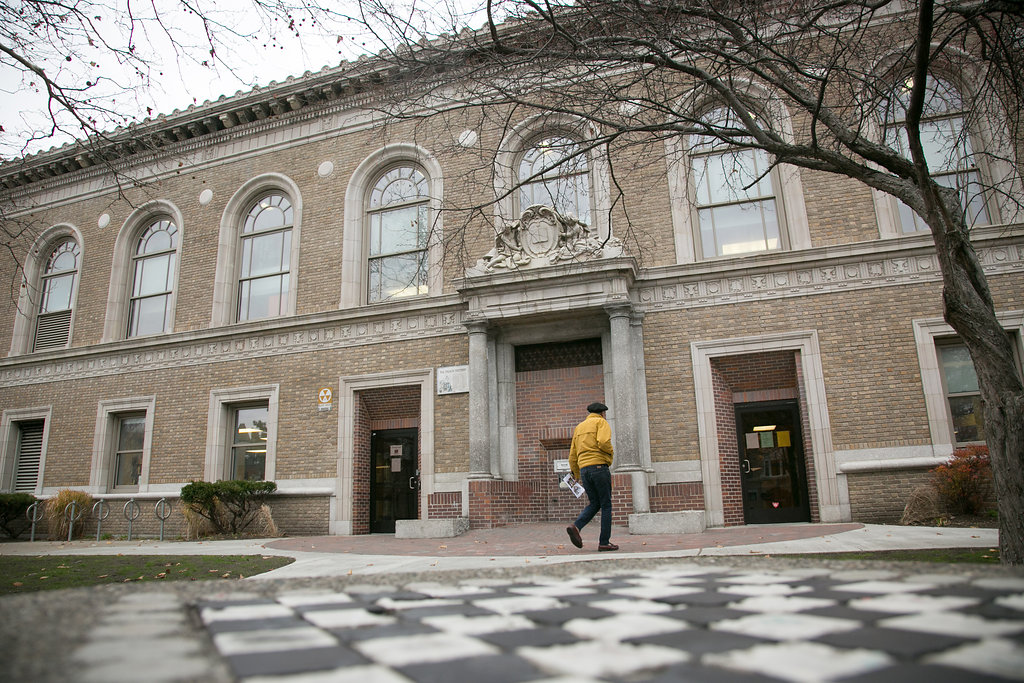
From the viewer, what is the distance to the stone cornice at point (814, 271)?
11.9m

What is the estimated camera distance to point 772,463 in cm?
1289

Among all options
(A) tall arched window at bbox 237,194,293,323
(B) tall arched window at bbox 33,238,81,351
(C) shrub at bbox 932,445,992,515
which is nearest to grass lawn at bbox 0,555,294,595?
(A) tall arched window at bbox 237,194,293,323

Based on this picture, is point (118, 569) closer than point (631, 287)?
Yes

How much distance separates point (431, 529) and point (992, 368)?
9063 millimetres

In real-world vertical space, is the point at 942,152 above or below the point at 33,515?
above

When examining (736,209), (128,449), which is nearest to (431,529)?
(736,209)

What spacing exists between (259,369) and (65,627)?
15.1 meters

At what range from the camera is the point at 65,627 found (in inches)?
80.7

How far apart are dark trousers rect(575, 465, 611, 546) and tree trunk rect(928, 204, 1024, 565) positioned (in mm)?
4025

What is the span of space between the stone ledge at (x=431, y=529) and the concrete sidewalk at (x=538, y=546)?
9.1 inches

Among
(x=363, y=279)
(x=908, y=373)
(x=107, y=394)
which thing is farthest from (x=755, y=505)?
(x=107, y=394)

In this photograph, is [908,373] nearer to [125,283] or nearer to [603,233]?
[603,233]

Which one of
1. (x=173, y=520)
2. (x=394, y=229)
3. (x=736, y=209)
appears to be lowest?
(x=173, y=520)

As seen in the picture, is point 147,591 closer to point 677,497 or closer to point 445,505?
point 677,497
